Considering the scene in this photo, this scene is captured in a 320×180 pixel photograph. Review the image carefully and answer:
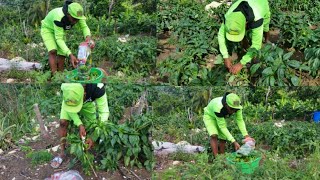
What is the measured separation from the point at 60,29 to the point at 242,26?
3.98 ft

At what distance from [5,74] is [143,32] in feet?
3.41

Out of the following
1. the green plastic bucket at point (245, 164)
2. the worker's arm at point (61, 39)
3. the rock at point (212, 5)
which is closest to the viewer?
the green plastic bucket at point (245, 164)

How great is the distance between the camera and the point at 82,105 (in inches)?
136

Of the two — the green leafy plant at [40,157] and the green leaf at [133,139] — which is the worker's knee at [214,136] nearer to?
the green leaf at [133,139]

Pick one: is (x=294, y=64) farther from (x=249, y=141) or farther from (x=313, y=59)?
(x=249, y=141)

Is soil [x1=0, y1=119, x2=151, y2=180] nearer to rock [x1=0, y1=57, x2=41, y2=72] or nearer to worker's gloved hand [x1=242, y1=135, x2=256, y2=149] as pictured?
rock [x1=0, y1=57, x2=41, y2=72]

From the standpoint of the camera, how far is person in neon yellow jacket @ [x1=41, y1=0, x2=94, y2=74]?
3.46 metres

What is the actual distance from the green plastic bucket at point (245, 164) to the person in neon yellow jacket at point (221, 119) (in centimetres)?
9

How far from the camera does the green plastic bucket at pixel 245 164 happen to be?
3.24 m

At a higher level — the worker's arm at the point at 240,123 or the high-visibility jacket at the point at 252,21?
the high-visibility jacket at the point at 252,21

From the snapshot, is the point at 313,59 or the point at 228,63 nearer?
the point at 228,63

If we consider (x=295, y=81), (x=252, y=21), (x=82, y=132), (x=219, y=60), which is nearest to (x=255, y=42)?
(x=252, y=21)

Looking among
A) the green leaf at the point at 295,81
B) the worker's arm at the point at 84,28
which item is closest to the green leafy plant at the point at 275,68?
the green leaf at the point at 295,81

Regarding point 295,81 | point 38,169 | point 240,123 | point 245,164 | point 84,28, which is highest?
point 84,28
